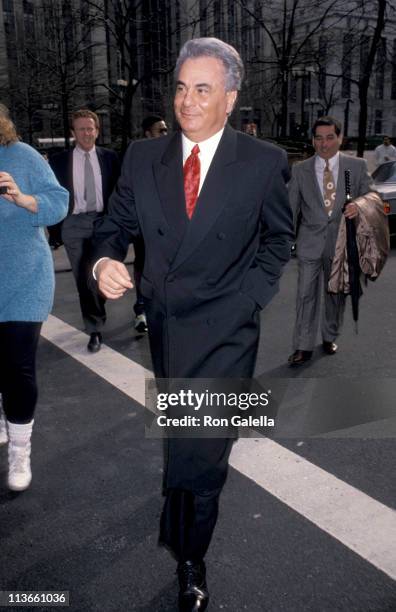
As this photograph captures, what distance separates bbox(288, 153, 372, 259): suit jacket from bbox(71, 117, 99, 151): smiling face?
2.05m

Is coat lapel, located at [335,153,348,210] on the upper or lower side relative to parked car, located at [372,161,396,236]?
upper

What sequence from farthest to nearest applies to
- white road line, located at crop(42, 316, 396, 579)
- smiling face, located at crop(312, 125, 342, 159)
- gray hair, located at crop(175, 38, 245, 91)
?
smiling face, located at crop(312, 125, 342, 159) < white road line, located at crop(42, 316, 396, 579) < gray hair, located at crop(175, 38, 245, 91)

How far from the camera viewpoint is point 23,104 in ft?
118

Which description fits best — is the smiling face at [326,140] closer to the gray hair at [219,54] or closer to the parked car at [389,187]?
the gray hair at [219,54]

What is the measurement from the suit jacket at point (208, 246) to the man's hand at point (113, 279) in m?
0.22

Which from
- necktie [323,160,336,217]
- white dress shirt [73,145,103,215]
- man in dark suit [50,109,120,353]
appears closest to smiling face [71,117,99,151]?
man in dark suit [50,109,120,353]

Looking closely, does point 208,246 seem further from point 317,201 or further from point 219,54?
point 317,201

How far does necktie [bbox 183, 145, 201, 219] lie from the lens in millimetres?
2494

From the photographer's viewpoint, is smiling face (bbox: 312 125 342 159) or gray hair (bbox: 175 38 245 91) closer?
gray hair (bbox: 175 38 245 91)

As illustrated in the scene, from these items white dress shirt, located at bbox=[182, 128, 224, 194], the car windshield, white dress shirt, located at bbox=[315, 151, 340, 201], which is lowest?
the car windshield

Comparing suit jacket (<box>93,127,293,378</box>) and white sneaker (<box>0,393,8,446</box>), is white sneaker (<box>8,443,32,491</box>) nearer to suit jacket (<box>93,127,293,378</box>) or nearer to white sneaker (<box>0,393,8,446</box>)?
white sneaker (<box>0,393,8,446</box>)

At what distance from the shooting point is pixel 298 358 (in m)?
5.39

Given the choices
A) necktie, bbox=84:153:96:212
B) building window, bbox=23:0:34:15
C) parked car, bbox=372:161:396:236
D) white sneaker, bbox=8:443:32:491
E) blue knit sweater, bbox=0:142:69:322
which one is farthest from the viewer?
building window, bbox=23:0:34:15

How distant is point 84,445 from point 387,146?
17585 mm
